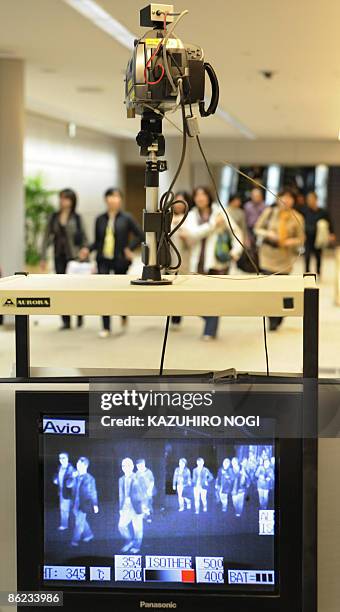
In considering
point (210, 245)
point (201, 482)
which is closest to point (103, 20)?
point (210, 245)

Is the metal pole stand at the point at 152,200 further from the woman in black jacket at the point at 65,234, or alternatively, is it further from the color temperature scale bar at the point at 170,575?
the woman in black jacket at the point at 65,234

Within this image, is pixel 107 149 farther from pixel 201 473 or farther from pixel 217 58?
pixel 201 473

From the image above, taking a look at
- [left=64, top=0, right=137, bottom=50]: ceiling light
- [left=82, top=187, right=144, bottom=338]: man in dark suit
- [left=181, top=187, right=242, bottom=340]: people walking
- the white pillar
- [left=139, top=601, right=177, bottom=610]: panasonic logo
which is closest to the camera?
[left=139, top=601, right=177, bottom=610]: panasonic logo

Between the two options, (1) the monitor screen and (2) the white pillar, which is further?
(2) the white pillar

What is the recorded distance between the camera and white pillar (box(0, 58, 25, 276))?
45.0 ft

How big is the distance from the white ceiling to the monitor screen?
3698 mm

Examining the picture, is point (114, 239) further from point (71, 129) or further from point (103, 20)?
point (71, 129)

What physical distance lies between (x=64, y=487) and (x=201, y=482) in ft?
0.97

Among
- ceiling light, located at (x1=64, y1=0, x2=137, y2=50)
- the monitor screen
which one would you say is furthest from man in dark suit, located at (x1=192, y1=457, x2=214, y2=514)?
ceiling light, located at (x1=64, y1=0, x2=137, y2=50)

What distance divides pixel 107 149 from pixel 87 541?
30.4 meters

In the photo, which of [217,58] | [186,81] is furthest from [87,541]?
[217,58]

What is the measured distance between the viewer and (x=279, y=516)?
2.16 m

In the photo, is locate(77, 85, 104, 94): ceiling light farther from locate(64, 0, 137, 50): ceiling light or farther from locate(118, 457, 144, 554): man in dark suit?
locate(118, 457, 144, 554): man in dark suit

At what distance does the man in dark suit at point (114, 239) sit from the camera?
40.0 ft
